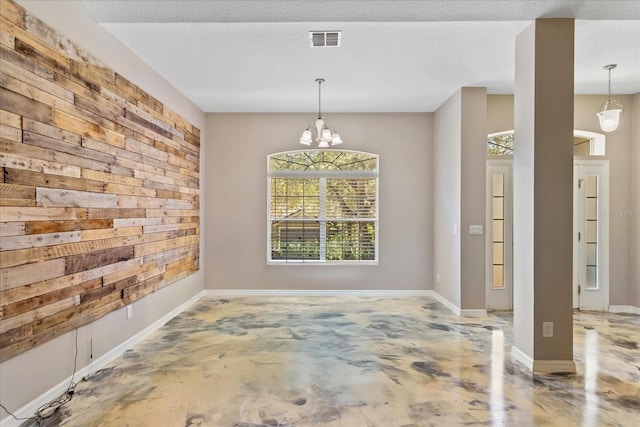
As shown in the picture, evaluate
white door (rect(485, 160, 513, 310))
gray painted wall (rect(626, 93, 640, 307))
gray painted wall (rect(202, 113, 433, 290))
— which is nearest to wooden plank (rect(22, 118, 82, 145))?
gray painted wall (rect(202, 113, 433, 290))

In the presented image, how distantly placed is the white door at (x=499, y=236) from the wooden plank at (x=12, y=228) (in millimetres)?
4995

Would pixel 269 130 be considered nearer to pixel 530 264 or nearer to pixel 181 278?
pixel 181 278

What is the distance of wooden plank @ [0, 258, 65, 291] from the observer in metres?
2.08

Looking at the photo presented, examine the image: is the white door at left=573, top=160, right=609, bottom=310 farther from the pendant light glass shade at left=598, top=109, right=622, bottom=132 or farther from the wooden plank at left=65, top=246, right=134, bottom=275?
the wooden plank at left=65, top=246, right=134, bottom=275

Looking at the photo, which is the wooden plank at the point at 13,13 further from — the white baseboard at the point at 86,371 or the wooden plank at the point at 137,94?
the white baseboard at the point at 86,371

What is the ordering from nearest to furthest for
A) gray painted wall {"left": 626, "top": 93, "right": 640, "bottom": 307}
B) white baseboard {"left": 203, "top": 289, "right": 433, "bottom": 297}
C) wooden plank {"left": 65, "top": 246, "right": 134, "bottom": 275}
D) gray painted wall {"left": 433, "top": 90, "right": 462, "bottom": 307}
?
wooden plank {"left": 65, "top": 246, "right": 134, "bottom": 275}
gray painted wall {"left": 433, "top": 90, "right": 462, "bottom": 307}
gray painted wall {"left": 626, "top": 93, "right": 640, "bottom": 307}
white baseboard {"left": 203, "top": 289, "right": 433, "bottom": 297}

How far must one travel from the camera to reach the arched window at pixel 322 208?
5699 millimetres

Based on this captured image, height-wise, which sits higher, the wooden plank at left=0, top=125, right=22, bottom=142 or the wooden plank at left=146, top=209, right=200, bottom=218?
the wooden plank at left=0, top=125, right=22, bottom=142

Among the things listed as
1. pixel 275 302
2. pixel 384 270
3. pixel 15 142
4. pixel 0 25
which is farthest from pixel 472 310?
pixel 0 25

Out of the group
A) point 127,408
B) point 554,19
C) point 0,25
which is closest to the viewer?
point 0,25

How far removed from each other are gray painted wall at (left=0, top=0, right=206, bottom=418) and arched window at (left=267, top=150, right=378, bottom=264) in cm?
189

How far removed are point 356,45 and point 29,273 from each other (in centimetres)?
319

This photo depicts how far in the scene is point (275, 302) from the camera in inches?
204

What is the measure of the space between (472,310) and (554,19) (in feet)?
10.9
